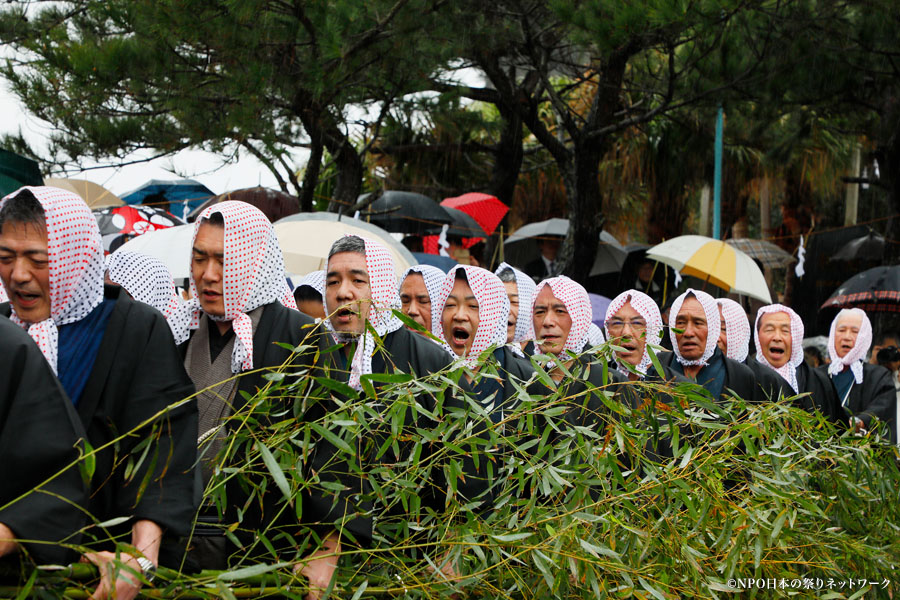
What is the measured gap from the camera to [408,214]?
10945mm

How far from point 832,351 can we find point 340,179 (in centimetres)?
500

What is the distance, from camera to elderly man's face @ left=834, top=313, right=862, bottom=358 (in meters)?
7.22

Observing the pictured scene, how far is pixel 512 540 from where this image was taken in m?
2.27

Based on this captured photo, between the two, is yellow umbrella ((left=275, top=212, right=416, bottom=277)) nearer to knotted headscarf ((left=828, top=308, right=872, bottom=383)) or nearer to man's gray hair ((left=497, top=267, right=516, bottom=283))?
man's gray hair ((left=497, top=267, right=516, bottom=283))

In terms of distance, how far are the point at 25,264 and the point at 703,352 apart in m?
4.22

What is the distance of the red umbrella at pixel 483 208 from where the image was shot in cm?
1240

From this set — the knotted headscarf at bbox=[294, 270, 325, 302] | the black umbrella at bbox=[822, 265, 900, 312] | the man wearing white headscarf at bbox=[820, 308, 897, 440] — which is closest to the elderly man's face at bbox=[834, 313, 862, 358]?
the man wearing white headscarf at bbox=[820, 308, 897, 440]

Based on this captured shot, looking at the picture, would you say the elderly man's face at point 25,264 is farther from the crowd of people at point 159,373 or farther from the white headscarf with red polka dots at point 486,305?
the white headscarf with red polka dots at point 486,305

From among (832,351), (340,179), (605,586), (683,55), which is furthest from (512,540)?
(683,55)

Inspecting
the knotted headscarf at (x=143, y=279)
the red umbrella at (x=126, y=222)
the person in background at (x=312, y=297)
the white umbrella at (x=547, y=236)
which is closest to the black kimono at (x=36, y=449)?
the knotted headscarf at (x=143, y=279)

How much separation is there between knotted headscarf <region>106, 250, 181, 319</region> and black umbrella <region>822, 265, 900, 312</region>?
7746mm

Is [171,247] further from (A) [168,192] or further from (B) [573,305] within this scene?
(A) [168,192]

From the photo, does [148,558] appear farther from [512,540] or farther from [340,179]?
[340,179]

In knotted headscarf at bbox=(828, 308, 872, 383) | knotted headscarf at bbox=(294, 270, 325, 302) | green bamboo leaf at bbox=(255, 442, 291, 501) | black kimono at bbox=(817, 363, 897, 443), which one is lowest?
black kimono at bbox=(817, 363, 897, 443)
